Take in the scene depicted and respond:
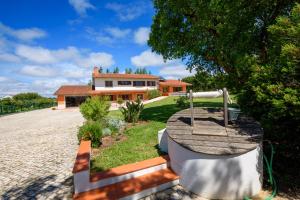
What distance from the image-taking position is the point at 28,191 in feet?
18.8

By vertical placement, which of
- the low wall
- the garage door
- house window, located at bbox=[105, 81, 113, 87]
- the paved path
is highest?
house window, located at bbox=[105, 81, 113, 87]

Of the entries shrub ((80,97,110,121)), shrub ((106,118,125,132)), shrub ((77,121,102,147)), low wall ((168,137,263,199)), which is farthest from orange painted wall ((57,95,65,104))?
low wall ((168,137,263,199))

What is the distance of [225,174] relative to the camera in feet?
16.2

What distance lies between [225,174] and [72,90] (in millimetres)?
43069

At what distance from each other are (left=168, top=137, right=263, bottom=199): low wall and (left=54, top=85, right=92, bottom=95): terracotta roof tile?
3972 centimetres

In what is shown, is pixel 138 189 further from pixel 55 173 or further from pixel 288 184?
pixel 288 184

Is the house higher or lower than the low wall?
higher

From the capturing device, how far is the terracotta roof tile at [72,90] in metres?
41.6

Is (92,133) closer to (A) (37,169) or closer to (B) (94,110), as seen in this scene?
(A) (37,169)

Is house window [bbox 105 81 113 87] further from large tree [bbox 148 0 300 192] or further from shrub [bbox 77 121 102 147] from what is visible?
shrub [bbox 77 121 102 147]

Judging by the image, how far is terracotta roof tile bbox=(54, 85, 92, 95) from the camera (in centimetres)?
4158

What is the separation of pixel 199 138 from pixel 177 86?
51.6 m

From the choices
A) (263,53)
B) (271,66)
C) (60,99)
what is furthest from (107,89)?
(271,66)

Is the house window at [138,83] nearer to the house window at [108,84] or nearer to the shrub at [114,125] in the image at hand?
the house window at [108,84]
